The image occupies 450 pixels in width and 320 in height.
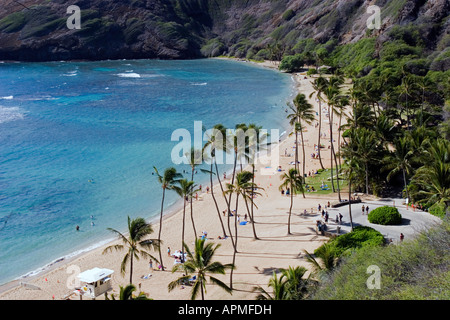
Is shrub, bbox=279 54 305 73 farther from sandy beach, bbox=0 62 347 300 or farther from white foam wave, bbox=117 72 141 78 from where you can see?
sandy beach, bbox=0 62 347 300

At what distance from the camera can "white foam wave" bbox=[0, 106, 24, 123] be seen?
84.3m

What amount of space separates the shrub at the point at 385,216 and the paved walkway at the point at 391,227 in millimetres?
427

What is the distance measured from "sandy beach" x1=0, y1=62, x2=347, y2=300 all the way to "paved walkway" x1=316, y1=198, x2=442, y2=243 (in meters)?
2.02

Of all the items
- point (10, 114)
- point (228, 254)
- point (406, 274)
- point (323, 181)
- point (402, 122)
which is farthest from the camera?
point (10, 114)

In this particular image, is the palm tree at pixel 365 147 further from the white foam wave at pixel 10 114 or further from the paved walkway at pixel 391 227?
the white foam wave at pixel 10 114

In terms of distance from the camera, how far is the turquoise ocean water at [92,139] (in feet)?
134

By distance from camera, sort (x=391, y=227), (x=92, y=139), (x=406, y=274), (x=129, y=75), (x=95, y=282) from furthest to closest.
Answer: (x=129, y=75), (x=92, y=139), (x=391, y=227), (x=95, y=282), (x=406, y=274)

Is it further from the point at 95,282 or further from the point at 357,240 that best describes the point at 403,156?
the point at 95,282

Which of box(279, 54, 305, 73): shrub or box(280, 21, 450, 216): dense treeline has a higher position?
box(279, 54, 305, 73): shrub

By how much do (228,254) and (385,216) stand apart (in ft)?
45.8

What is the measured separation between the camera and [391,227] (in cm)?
3231

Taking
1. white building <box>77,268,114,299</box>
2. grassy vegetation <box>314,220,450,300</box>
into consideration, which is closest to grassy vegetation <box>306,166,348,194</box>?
grassy vegetation <box>314,220,450,300</box>

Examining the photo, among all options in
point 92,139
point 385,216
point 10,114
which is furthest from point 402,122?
point 10,114
